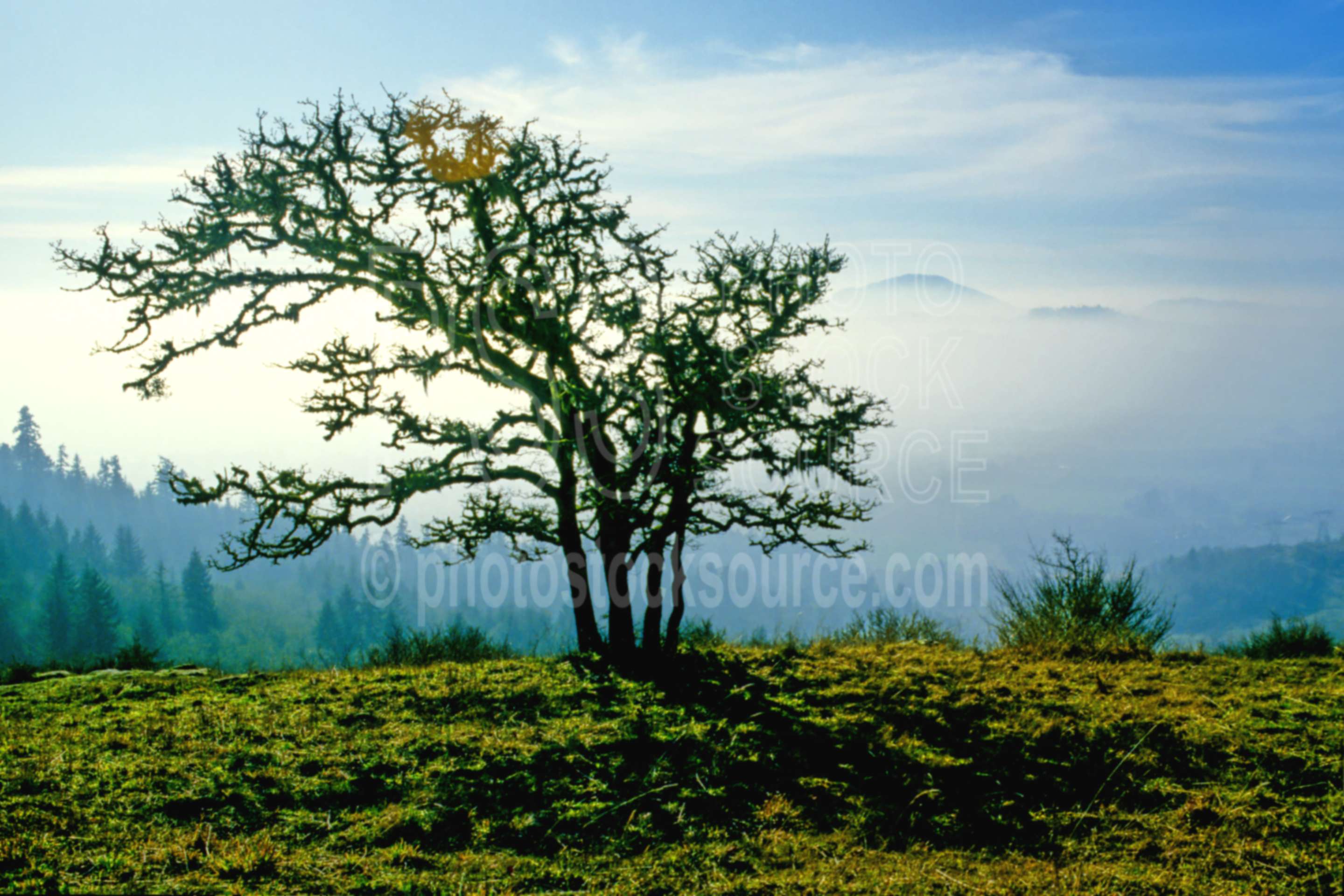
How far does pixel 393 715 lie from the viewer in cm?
732

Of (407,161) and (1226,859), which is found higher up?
(407,161)

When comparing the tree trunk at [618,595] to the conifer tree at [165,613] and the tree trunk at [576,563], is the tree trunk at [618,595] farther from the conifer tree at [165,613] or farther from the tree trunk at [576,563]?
the conifer tree at [165,613]

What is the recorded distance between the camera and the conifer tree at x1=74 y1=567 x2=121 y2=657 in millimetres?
71062

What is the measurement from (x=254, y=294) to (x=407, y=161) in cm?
244

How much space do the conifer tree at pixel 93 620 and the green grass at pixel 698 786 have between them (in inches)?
3001

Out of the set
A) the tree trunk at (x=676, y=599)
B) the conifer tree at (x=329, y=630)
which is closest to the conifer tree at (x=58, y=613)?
the conifer tree at (x=329, y=630)

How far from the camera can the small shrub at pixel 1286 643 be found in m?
10.4

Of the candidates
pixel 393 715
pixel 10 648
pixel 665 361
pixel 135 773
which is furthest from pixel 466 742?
pixel 10 648

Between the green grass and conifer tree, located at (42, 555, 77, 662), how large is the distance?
77.5 m

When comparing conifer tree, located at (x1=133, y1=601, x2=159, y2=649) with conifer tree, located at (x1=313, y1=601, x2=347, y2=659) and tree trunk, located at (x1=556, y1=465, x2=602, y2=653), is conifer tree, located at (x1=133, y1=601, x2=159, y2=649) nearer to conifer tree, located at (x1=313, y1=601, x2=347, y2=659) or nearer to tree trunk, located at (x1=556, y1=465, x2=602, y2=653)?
conifer tree, located at (x1=313, y1=601, x2=347, y2=659)

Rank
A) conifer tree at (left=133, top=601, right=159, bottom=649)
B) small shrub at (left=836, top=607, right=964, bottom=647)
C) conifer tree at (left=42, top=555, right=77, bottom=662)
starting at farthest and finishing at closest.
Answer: conifer tree at (left=133, top=601, right=159, bottom=649)
conifer tree at (left=42, top=555, right=77, bottom=662)
small shrub at (left=836, top=607, right=964, bottom=647)

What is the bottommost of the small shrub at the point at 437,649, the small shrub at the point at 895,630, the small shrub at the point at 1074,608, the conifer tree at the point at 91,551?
the conifer tree at the point at 91,551

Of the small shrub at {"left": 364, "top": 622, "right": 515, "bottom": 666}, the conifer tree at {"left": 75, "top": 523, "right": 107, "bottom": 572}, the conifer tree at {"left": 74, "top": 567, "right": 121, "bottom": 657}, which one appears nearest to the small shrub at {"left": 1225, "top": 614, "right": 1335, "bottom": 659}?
the small shrub at {"left": 364, "top": 622, "right": 515, "bottom": 666}

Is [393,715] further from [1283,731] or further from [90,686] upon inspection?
[1283,731]
